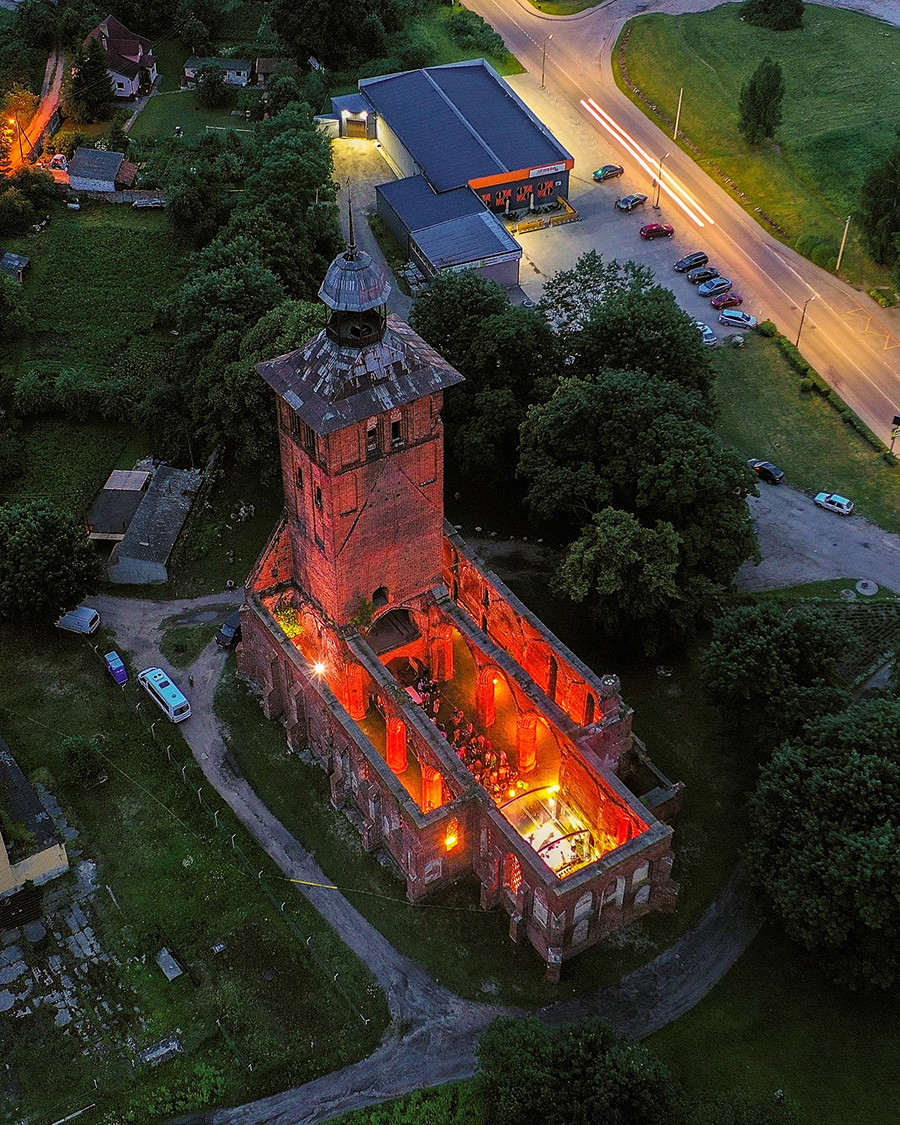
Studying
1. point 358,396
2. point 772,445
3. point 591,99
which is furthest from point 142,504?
point 591,99

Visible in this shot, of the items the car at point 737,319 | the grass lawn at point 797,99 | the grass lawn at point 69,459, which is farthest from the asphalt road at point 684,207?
the grass lawn at point 69,459

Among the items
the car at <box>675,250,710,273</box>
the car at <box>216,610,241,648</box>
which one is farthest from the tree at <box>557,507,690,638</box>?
the car at <box>675,250,710,273</box>

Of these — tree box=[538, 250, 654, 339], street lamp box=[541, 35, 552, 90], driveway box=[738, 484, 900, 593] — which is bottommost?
driveway box=[738, 484, 900, 593]

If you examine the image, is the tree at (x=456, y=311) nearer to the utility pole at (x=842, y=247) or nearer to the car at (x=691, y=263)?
the car at (x=691, y=263)

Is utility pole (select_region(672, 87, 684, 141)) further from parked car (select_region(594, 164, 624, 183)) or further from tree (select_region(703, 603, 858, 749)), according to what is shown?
tree (select_region(703, 603, 858, 749))

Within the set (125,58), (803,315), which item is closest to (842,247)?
(803,315)

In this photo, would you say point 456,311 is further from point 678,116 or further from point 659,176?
point 678,116
